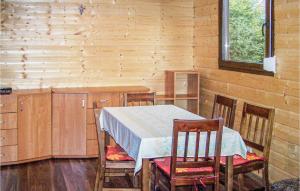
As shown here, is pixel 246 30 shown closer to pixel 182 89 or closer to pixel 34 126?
pixel 182 89

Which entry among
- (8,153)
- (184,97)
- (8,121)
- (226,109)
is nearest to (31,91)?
(8,121)

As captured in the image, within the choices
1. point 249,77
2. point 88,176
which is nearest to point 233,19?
point 249,77

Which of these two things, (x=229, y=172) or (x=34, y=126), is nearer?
(x=229, y=172)

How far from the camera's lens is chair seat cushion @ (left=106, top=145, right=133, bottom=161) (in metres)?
3.58

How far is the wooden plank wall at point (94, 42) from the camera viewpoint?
540 centimetres

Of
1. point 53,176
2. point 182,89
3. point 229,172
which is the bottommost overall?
point 53,176

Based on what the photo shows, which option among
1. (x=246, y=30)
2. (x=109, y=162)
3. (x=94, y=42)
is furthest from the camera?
(x=94, y=42)

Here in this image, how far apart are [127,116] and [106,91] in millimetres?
1509

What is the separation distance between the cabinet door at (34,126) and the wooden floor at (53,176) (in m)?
0.15

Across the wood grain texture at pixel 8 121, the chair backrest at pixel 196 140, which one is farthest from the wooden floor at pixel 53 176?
the chair backrest at pixel 196 140

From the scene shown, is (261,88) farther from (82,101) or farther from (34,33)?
(34,33)

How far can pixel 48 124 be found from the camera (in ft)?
17.0

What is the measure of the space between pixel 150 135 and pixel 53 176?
1.92 metres

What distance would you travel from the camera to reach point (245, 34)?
4762 millimetres
